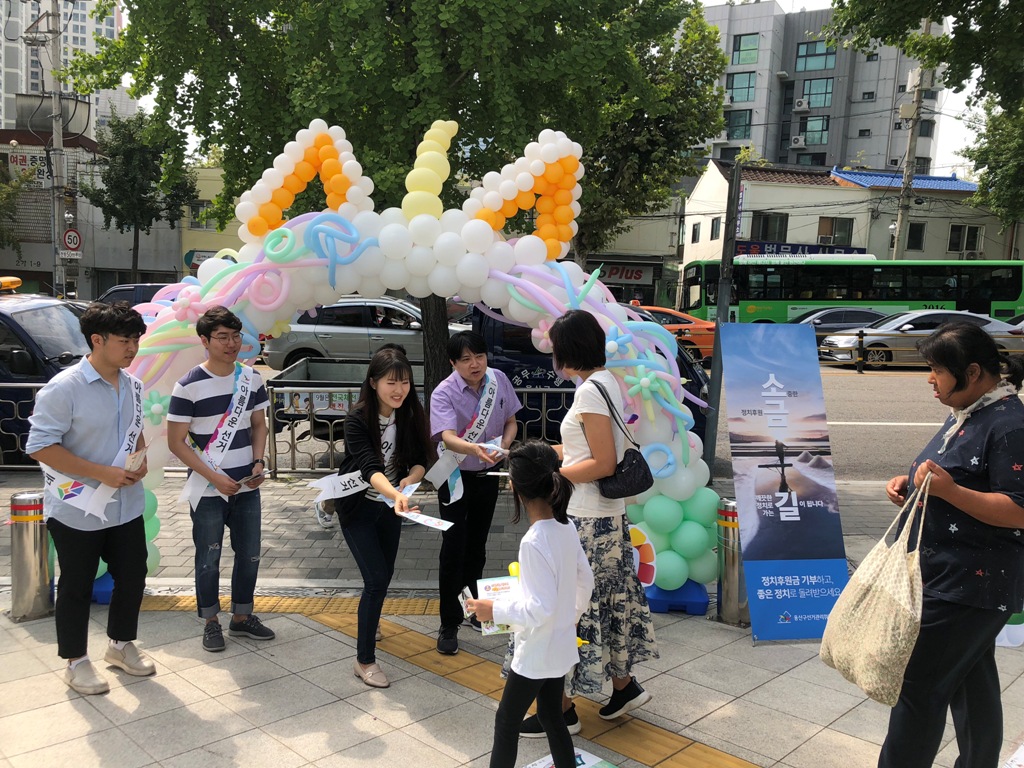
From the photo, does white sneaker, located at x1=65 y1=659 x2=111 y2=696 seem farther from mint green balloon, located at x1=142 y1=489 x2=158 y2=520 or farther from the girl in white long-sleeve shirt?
the girl in white long-sleeve shirt

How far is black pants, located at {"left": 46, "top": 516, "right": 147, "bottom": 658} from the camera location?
3.49 metres

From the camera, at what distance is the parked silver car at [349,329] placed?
13406 millimetres

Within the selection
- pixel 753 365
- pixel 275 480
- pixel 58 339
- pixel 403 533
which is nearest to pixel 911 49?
pixel 753 365

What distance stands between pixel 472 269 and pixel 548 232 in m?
0.72

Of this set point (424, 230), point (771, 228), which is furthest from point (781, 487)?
point (771, 228)

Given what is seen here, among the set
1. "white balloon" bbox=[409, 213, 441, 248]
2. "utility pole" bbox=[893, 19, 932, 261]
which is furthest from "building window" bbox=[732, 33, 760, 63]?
"white balloon" bbox=[409, 213, 441, 248]

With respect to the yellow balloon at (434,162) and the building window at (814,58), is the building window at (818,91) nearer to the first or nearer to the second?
the building window at (814,58)

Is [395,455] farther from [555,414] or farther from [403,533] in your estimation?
[555,414]

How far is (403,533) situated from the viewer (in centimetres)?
629

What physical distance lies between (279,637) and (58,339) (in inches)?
232

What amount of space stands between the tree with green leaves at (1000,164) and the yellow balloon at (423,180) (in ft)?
90.3

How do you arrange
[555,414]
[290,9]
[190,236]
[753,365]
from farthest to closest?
[190,236] → [555,414] → [290,9] → [753,365]

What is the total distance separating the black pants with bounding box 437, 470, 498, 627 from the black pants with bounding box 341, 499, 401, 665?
392 millimetres

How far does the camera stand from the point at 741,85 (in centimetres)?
4619
